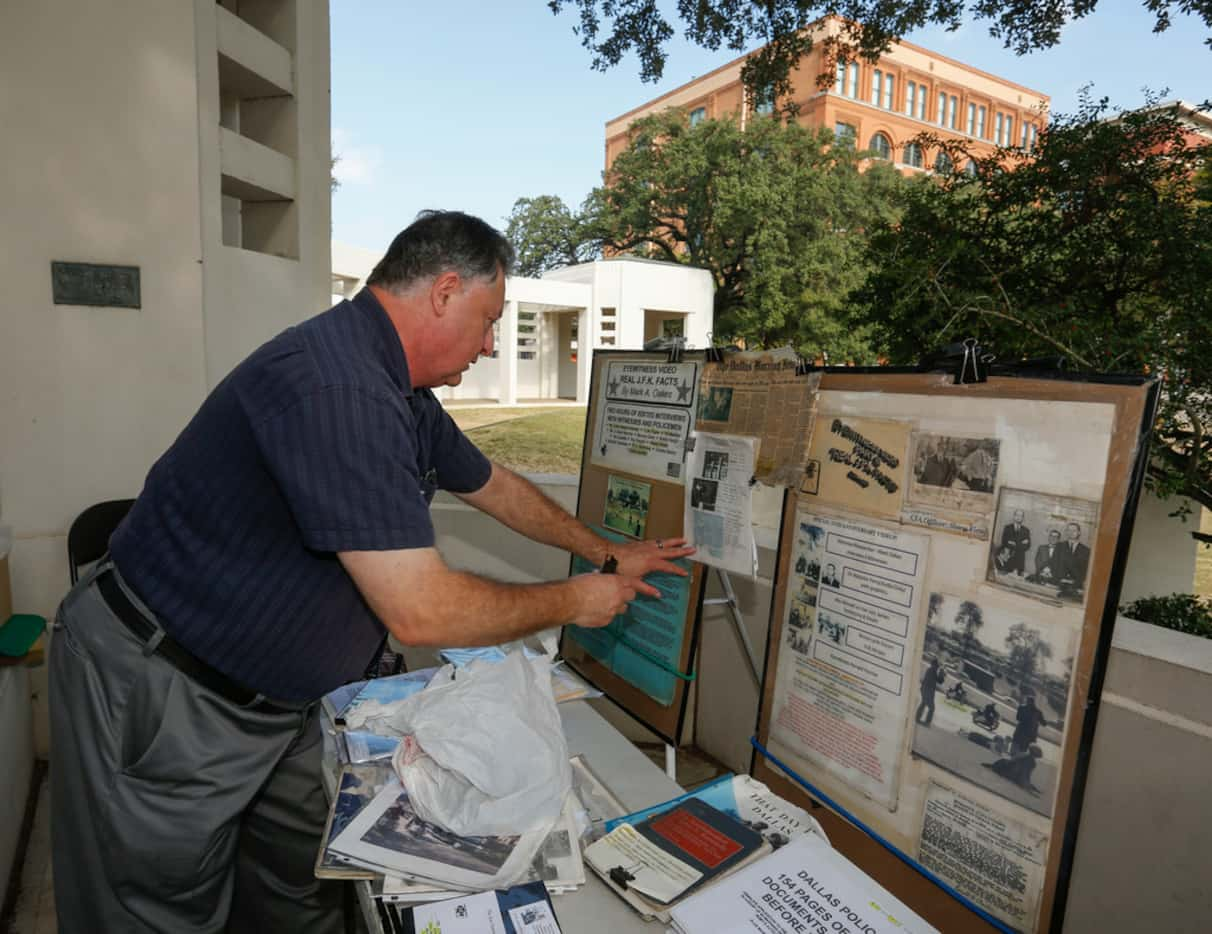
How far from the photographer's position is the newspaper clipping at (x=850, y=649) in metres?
1.39

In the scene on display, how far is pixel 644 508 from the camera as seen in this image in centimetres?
212

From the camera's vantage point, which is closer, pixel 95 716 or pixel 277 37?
pixel 95 716

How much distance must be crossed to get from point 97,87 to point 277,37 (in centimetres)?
166

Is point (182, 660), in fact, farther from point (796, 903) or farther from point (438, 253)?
point (796, 903)

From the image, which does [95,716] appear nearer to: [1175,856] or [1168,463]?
[1175,856]

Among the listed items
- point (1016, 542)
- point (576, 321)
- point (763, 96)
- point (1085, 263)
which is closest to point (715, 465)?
point (1016, 542)

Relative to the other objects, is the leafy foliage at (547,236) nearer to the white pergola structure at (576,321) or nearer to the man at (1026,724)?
the white pergola structure at (576,321)

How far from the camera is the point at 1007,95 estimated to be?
111 ft

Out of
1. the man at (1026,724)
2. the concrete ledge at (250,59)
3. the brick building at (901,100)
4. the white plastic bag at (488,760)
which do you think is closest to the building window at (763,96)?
the concrete ledge at (250,59)

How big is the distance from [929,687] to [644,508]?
0.97 m

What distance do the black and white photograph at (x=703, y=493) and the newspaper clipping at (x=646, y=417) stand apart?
81mm

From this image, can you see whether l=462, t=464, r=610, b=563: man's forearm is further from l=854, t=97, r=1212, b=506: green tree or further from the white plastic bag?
l=854, t=97, r=1212, b=506: green tree

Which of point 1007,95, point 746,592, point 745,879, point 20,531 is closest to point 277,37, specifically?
point 20,531

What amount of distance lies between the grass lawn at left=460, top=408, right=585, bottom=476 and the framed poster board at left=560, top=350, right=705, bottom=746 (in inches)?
233
